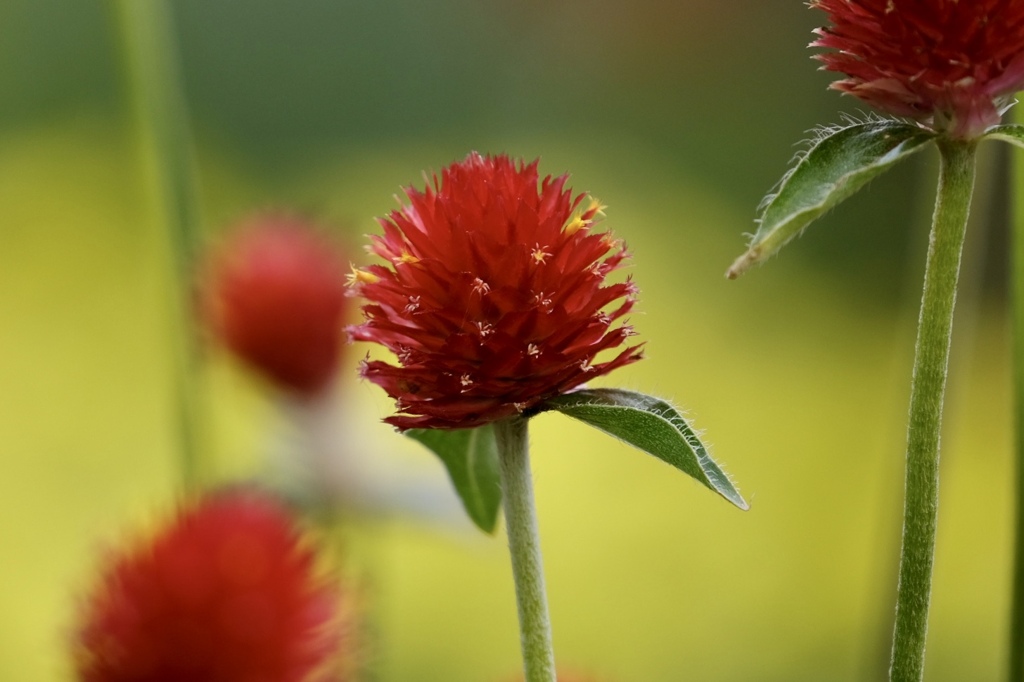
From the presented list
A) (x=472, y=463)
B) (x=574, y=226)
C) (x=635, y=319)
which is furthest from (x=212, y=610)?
(x=635, y=319)

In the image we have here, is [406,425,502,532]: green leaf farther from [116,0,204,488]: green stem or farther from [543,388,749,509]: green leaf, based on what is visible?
[116,0,204,488]: green stem

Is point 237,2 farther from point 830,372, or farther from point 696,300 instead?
point 830,372

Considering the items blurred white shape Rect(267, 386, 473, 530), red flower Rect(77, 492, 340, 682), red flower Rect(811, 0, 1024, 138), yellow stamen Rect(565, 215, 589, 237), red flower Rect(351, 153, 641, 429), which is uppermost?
red flower Rect(811, 0, 1024, 138)

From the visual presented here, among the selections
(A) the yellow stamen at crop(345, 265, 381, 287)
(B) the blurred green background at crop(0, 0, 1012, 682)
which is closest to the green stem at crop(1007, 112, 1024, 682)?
(A) the yellow stamen at crop(345, 265, 381, 287)

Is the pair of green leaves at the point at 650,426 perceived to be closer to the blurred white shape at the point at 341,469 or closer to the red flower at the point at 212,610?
the red flower at the point at 212,610

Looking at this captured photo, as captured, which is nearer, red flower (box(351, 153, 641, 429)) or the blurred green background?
red flower (box(351, 153, 641, 429))

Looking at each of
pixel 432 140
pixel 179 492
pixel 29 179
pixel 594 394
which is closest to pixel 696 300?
pixel 432 140

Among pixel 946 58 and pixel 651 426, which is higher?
pixel 946 58

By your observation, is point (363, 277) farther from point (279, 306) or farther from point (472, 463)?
point (279, 306)
